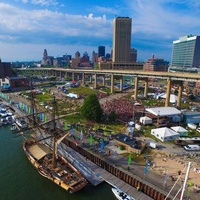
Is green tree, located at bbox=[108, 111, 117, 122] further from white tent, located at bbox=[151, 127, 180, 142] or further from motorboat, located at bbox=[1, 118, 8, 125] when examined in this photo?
motorboat, located at bbox=[1, 118, 8, 125]

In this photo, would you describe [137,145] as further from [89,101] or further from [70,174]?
[89,101]

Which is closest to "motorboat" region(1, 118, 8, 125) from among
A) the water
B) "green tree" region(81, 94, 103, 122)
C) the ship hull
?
the water

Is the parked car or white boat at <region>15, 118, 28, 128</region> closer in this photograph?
the parked car

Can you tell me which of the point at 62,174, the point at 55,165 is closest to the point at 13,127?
the point at 55,165

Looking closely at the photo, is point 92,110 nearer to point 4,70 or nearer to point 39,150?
point 39,150

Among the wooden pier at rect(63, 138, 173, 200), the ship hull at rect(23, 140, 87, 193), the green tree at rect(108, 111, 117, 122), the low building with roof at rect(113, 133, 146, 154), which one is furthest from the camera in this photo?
the green tree at rect(108, 111, 117, 122)

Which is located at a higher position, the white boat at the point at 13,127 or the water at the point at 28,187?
the white boat at the point at 13,127

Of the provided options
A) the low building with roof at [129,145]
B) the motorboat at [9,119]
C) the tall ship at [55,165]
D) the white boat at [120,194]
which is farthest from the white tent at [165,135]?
the motorboat at [9,119]

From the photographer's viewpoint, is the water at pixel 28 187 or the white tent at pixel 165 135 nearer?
the water at pixel 28 187

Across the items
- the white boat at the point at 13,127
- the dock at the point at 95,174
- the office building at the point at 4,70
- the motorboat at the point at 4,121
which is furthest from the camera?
the office building at the point at 4,70

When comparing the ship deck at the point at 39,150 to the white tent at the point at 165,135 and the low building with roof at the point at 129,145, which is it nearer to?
the low building with roof at the point at 129,145
